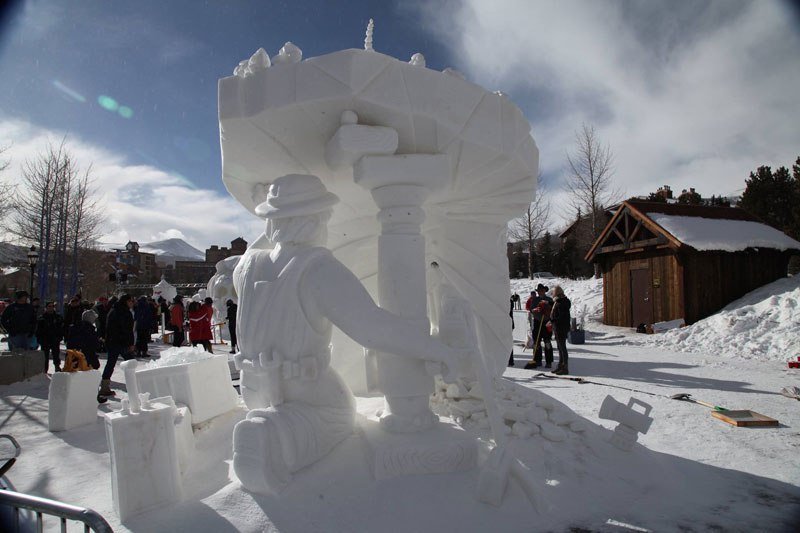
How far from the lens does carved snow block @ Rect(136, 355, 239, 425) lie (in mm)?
3373

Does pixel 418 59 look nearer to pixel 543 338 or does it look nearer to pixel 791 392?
pixel 791 392

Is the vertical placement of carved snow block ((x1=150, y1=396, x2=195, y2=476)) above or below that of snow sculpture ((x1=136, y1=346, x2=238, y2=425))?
below

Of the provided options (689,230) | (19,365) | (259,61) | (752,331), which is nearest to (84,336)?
(19,365)

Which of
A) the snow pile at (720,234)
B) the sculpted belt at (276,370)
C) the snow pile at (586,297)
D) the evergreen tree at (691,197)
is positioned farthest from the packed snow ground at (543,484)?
the evergreen tree at (691,197)

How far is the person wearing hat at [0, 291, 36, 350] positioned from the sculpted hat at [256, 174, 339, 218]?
781cm

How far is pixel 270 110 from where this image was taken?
2.16 m

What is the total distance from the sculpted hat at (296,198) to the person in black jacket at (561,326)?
5553 millimetres

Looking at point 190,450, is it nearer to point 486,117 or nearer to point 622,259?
point 486,117

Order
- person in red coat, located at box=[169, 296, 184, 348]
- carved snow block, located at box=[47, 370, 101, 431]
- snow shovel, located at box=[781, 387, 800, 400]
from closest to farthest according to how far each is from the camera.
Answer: carved snow block, located at box=[47, 370, 101, 431] → snow shovel, located at box=[781, 387, 800, 400] → person in red coat, located at box=[169, 296, 184, 348]

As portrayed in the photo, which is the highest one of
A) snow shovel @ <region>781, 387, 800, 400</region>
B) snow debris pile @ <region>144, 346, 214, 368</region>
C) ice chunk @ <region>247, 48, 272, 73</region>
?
ice chunk @ <region>247, 48, 272, 73</region>

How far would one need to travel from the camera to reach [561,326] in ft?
23.2

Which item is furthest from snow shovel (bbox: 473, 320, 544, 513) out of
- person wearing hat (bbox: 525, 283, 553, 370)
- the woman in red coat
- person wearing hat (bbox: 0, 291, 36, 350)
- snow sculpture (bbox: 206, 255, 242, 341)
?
person wearing hat (bbox: 0, 291, 36, 350)

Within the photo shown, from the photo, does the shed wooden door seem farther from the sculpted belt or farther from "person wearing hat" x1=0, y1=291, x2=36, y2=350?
"person wearing hat" x1=0, y1=291, x2=36, y2=350

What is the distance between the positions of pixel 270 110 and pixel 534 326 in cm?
749
